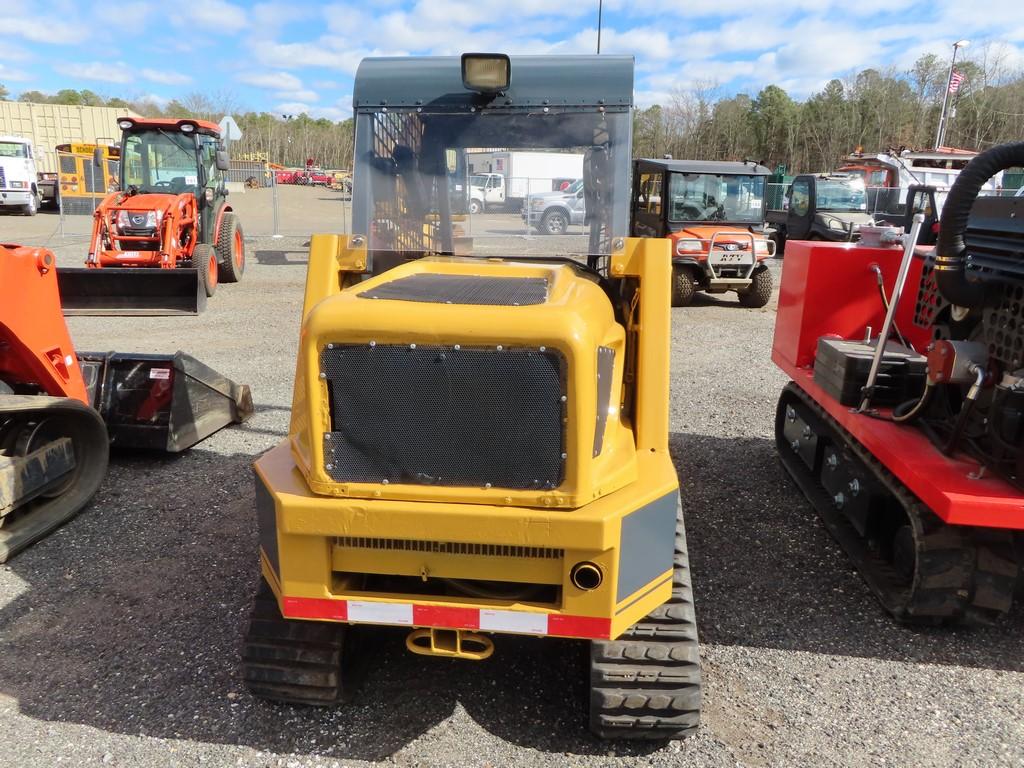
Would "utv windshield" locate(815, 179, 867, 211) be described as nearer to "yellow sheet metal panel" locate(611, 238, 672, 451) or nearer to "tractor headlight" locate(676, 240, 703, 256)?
"tractor headlight" locate(676, 240, 703, 256)

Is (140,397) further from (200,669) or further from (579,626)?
(579,626)

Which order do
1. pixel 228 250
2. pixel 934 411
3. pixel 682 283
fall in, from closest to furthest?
pixel 934 411 < pixel 682 283 < pixel 228 250

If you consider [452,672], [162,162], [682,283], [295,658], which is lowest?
[452,672]

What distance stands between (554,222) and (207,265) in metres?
9.49

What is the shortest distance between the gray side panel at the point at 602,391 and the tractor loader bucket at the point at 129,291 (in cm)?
828

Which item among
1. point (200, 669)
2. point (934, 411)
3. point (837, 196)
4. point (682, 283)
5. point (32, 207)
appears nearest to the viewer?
point (200, 669)

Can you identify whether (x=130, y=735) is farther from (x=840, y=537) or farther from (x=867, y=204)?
(x=867, y=204)

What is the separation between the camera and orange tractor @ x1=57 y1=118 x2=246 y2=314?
963 cm

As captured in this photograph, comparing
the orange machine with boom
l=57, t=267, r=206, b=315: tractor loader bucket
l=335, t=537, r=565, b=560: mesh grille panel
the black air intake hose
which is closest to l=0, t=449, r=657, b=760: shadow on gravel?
the orange machine with boom

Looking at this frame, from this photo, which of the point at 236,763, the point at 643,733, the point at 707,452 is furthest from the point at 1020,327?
the point at 236,763

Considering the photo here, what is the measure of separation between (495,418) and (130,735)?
72.7 inches

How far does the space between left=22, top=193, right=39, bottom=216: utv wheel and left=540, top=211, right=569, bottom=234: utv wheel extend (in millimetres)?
26918

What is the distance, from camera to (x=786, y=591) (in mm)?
3982

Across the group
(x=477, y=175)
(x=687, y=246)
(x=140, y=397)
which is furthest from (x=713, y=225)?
(x=477, y=175)
